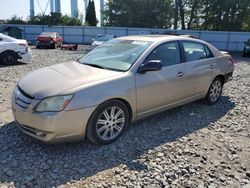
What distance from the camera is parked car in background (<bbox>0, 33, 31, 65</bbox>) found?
10871 mm

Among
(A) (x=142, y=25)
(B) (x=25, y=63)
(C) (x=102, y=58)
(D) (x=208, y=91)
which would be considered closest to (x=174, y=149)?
(C) (x=102, y=58)

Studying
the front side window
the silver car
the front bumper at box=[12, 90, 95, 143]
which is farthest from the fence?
the front bumper at box=[12, 90, 95, 143]

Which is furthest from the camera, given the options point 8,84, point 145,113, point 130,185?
point 8,84

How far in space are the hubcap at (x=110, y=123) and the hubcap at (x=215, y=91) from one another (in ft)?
8.68

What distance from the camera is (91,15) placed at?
133 feet

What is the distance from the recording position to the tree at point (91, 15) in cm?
4041

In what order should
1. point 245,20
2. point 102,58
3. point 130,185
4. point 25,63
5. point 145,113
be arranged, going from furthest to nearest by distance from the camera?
1. point 245,20
2. point 25,63
3. point 102,58
4. point 145,113
5. point 130,185

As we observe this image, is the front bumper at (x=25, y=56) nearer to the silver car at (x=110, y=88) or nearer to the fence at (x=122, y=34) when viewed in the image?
the silver car at (x=110, y=88)

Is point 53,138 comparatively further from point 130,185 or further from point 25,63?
point 25,63

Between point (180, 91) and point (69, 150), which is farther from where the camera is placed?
point (180, 91)

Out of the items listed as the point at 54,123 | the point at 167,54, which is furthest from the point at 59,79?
the point at 167,54

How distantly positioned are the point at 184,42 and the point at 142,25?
30246 millimetres

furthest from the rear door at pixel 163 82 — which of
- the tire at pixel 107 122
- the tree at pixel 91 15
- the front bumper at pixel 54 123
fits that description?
the tree at pixel 91 15

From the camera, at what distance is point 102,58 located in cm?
464
